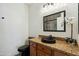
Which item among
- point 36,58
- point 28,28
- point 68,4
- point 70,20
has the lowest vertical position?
point 36,58

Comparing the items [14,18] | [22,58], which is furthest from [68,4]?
[22,58]

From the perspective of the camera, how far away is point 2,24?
4.74 ft

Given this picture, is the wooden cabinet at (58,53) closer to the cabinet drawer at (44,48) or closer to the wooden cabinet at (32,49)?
the cabinet drawer at (44,48)

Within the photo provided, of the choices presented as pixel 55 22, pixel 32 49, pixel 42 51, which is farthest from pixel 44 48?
pixel 55 22

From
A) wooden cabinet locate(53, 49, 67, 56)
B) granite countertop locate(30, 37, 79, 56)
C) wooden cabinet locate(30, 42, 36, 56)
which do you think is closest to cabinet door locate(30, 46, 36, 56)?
wooden cabinet locate(30, 42, 36, 56)

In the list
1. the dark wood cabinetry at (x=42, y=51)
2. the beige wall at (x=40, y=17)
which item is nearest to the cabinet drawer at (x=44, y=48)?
the dark wood cabinetry at (x=42, y=51)

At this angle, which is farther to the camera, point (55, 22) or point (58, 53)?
point (55, 22)

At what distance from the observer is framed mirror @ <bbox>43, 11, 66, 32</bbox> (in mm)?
1413

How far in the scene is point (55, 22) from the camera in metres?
1.47

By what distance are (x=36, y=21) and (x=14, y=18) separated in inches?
12.0

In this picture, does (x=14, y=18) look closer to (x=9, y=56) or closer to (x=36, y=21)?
(x=36, y=21)

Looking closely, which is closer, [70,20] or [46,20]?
[70,20]

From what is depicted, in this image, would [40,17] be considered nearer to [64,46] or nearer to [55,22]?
[55,22]

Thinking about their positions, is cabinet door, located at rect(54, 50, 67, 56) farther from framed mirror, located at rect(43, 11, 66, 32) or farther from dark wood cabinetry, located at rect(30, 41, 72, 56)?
framed mirror, located at rect(43, 11, 66, 32)
